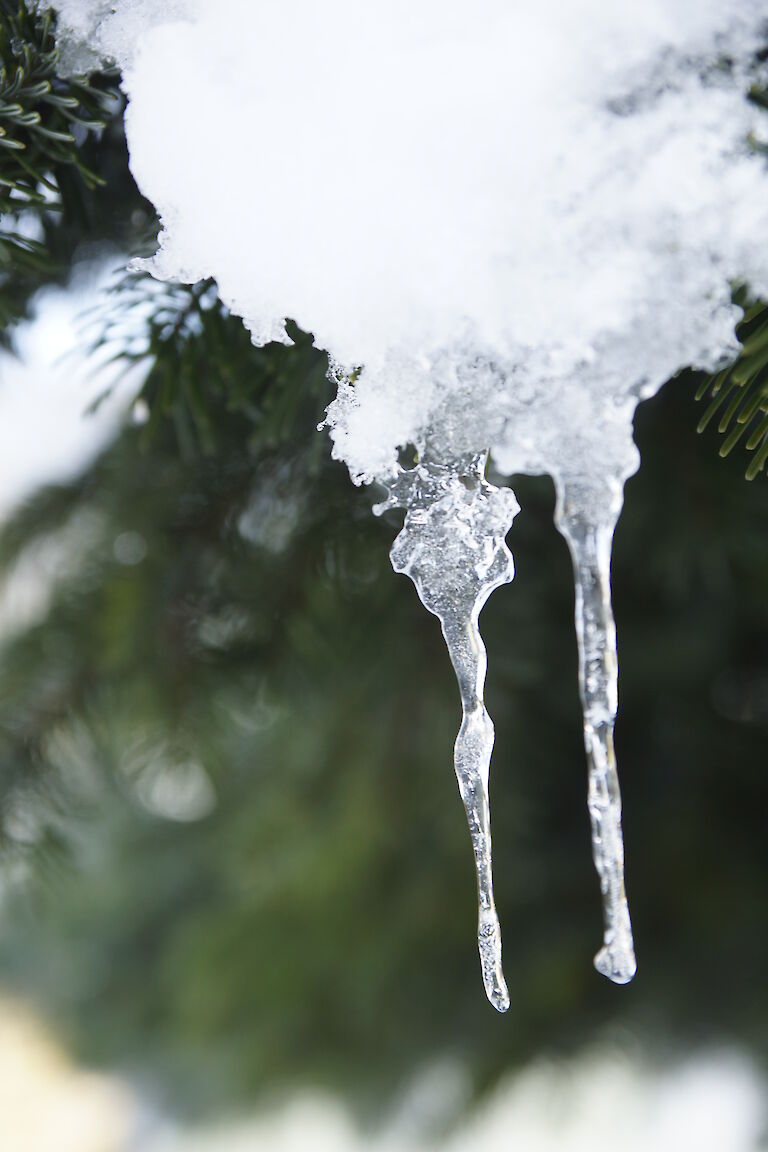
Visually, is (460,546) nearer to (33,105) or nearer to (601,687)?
(601,687)

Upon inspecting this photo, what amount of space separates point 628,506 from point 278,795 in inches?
18.7

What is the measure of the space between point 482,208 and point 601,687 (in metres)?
0.14

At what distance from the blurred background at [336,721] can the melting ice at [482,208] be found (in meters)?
0.09

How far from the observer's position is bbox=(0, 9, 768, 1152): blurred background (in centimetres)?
51

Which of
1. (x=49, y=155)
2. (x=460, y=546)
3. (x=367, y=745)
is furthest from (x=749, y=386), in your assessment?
(x=367, y=745)

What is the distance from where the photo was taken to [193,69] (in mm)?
278

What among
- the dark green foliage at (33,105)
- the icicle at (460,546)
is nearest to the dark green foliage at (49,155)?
the dark green foliage at (33,105)

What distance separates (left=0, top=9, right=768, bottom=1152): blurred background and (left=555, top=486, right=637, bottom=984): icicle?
0.13m

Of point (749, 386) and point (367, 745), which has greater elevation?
point (749, 386)

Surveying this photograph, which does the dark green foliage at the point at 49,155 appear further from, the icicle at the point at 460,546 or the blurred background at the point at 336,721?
the icicle at the point at 460,546

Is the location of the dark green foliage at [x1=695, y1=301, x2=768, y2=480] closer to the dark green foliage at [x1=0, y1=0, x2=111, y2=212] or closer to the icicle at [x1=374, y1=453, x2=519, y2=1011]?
the icicle at [x1=374, y1=453, x2=519, y2=1011]

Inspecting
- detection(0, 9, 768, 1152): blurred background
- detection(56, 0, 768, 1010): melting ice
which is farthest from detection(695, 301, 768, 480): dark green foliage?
detection(0, 9, 768, 1152): blurred background

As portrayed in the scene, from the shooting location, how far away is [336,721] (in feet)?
2.58

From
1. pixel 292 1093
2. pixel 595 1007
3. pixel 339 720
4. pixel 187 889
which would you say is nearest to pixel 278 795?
pixel 339 720
